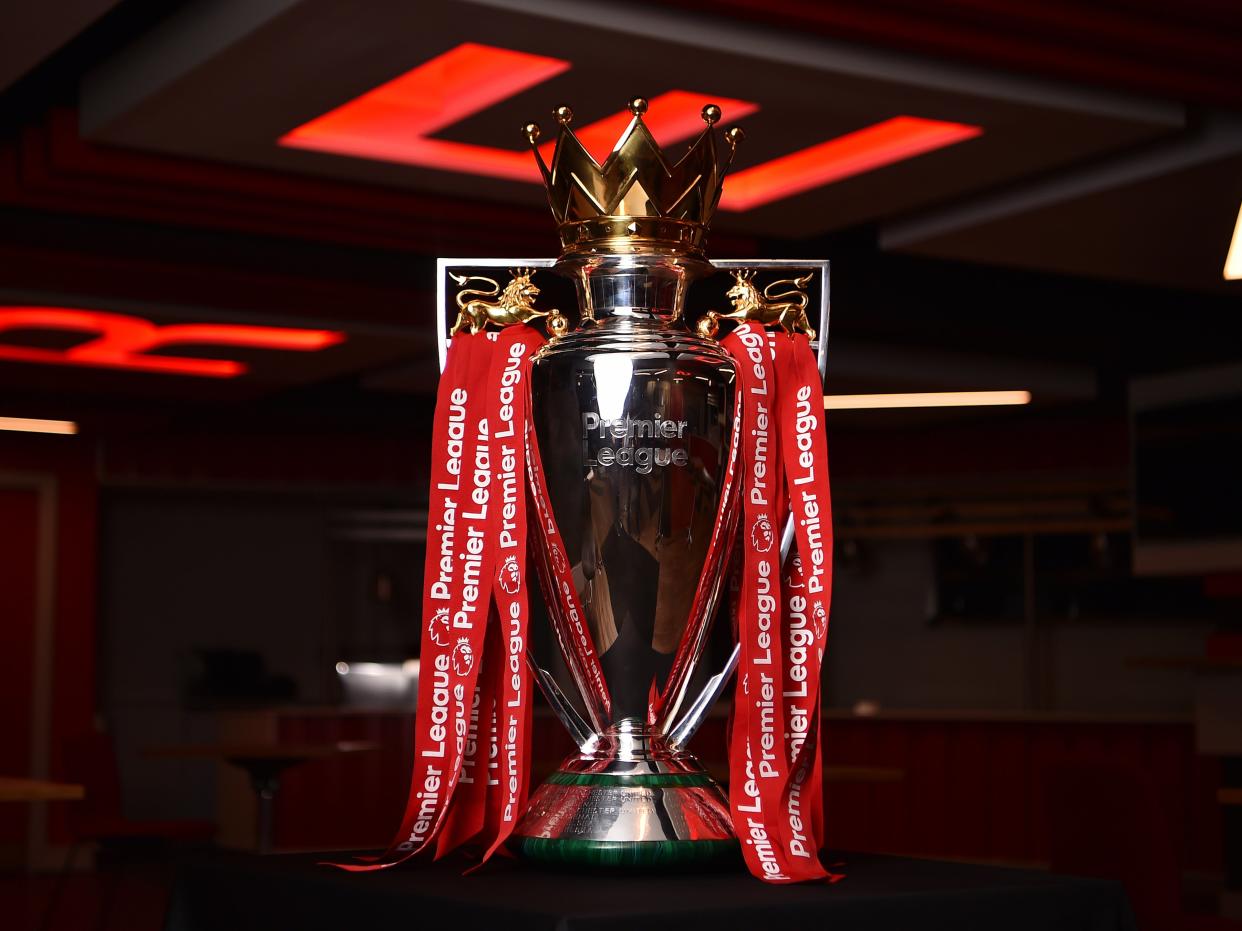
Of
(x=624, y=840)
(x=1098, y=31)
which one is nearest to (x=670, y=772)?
(x=624, y=840)

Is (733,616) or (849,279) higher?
(849,279)

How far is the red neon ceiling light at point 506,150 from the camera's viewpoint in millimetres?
4691

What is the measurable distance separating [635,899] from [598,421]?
0.39 m

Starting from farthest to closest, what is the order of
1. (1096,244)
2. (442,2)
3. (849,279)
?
(849,279) → (1096,244) → (442,2)

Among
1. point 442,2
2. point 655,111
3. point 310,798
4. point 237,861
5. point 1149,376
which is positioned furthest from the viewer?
point 310,798

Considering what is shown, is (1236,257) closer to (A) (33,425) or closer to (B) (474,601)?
(B) (474,601)

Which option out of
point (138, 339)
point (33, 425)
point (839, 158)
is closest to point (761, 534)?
point (839, 158)

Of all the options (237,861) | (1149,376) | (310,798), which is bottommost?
(310,798)

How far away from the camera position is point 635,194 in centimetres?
136

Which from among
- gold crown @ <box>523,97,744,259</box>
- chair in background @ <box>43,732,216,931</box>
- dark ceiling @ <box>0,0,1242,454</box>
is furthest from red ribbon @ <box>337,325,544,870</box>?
chair in background @ <box>43,732,216,931</box>

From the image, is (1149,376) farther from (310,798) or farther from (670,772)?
(670,772)

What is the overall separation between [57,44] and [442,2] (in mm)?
1114

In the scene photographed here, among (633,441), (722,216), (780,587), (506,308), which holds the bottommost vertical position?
(780,587)

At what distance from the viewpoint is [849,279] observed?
737 cm
